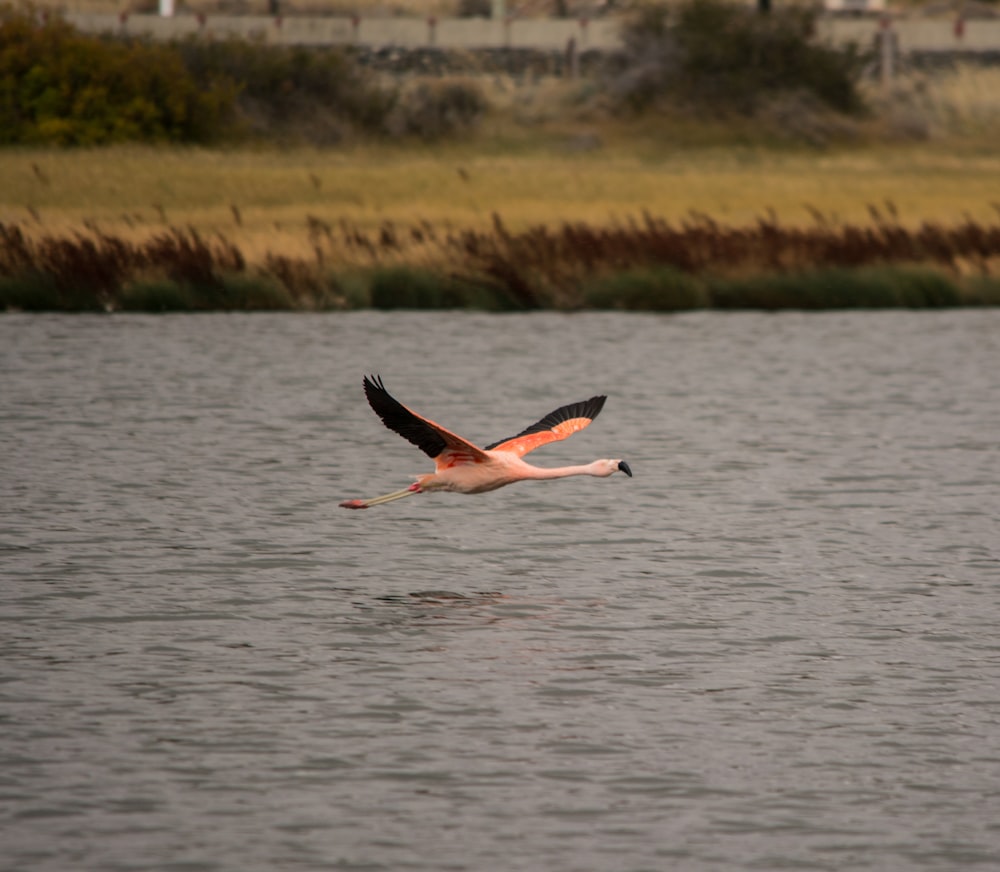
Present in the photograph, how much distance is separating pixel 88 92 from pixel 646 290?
60.3 feet

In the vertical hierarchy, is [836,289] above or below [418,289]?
below

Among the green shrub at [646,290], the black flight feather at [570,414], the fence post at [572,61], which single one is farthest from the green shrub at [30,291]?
the fence post at [572,61]

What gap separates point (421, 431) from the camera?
36.8 ft

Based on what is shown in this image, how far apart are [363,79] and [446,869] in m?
46.4

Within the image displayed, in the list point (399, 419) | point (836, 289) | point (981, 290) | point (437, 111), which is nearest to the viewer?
point (399, 419)

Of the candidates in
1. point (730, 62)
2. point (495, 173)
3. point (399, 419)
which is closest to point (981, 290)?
point (495, 173)

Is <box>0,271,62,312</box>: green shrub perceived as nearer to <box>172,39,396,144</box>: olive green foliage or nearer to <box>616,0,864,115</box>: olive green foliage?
<box>172,39,396,144</box>: olive green foliage

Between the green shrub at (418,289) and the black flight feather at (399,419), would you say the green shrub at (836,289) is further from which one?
the black flight feather at (399,419)

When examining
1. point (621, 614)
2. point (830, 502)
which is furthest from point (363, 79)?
point (621, 614)

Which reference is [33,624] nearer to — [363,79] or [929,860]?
[929,860]

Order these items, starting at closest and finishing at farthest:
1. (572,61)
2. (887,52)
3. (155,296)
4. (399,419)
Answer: (399,419) → (155,296) → (572,61) → (887,52)

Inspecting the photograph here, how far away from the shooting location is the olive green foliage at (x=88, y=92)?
4175cm

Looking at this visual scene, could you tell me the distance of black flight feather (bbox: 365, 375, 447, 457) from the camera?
34.5 ft

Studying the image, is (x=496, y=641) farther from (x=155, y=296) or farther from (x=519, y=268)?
(x=519, y=268)
